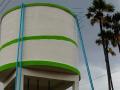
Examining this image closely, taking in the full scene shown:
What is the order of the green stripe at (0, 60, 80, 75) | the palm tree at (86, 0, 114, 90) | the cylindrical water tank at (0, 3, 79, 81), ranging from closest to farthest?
the green stripe at (0, 60, 80, 75)
the cylindrical water tank at (0, 3, 79, 81)
the palm tree at (86, 0, 114, 90)

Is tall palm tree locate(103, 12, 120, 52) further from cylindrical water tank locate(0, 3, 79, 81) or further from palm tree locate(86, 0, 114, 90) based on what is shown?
cylindrical water tank locate(0, 3, 79, 81)

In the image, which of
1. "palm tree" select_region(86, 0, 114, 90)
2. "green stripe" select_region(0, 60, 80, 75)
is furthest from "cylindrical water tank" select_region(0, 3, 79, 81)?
"palm tree" select_region(86, 0, 114, 90)

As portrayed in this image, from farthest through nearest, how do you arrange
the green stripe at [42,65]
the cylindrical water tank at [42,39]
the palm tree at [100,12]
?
the palm tree at [100,12] → the cylindrical water tank at [42,39] → the green stripe at [42,65]

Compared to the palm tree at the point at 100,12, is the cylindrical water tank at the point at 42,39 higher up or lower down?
lower down

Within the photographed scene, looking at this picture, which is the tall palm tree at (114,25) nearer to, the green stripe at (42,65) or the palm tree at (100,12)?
the palm tree at (100,12)

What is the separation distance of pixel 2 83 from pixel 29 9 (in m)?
6.37

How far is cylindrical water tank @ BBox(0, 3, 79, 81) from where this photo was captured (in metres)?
25.3

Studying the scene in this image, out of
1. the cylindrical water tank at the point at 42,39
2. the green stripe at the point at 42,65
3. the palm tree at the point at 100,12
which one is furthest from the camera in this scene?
the palm tree at the point at 100,12

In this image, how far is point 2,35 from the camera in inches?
1078

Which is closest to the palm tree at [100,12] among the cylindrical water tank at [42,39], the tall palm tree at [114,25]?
the tall palm tree at [114,25]

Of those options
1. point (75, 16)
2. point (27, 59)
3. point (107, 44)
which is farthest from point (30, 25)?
point (107, 44)

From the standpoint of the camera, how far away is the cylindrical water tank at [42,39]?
25328 mm

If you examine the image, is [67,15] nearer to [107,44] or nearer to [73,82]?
[73,82]

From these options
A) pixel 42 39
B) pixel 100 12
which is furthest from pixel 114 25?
pixel 42 39
